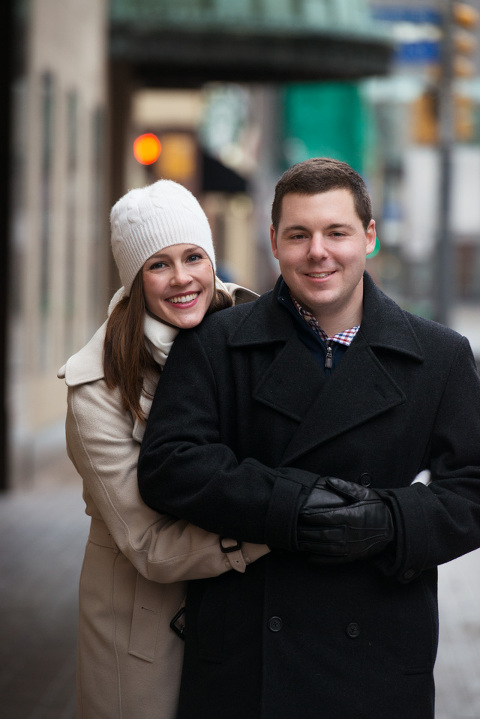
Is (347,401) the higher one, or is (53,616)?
(347,401)

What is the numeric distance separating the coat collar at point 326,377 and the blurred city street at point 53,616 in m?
2.91

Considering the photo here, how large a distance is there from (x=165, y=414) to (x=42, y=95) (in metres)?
10.2

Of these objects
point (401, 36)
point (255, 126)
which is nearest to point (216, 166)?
point (401, 36)

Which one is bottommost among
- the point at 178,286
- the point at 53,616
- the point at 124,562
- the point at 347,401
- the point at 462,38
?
the point at 53,616

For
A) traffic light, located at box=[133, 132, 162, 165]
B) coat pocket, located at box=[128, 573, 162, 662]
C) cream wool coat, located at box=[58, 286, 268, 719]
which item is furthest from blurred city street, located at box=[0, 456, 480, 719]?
traffic light, located at box=[133, 132, 162, 165]

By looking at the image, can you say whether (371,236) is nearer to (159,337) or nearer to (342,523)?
(159,337)

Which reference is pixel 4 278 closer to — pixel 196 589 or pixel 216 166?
pixel 196 589

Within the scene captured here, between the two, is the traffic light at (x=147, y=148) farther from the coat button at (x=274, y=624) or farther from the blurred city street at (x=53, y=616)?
the coat button at (x=274, y=624)

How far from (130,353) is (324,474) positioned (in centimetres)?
61

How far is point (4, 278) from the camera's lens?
10.2m

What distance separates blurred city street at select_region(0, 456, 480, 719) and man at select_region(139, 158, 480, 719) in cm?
265

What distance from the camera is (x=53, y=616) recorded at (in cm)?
666

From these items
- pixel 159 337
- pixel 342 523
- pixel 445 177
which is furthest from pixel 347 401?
pixel 445 177

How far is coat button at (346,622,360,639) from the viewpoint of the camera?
2840 mm
